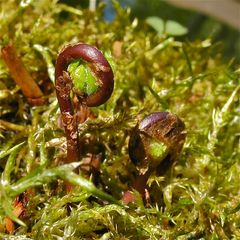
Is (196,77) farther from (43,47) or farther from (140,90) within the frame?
(43,47)

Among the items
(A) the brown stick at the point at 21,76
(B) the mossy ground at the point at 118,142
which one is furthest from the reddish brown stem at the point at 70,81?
(A) the brown stick at the point at 21,76

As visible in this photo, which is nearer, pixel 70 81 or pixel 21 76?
pixel 70 81

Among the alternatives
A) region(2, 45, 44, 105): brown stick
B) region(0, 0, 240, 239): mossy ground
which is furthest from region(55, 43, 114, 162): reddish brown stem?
region(2, 45, 44, 105): brown stick

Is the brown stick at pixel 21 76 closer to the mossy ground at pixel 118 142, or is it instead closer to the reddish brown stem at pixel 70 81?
the mossy ground at pixel 118 142

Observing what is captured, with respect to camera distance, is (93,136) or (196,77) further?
(196,77)

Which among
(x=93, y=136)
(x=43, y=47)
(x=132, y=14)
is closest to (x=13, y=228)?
(x=93, y=136)
